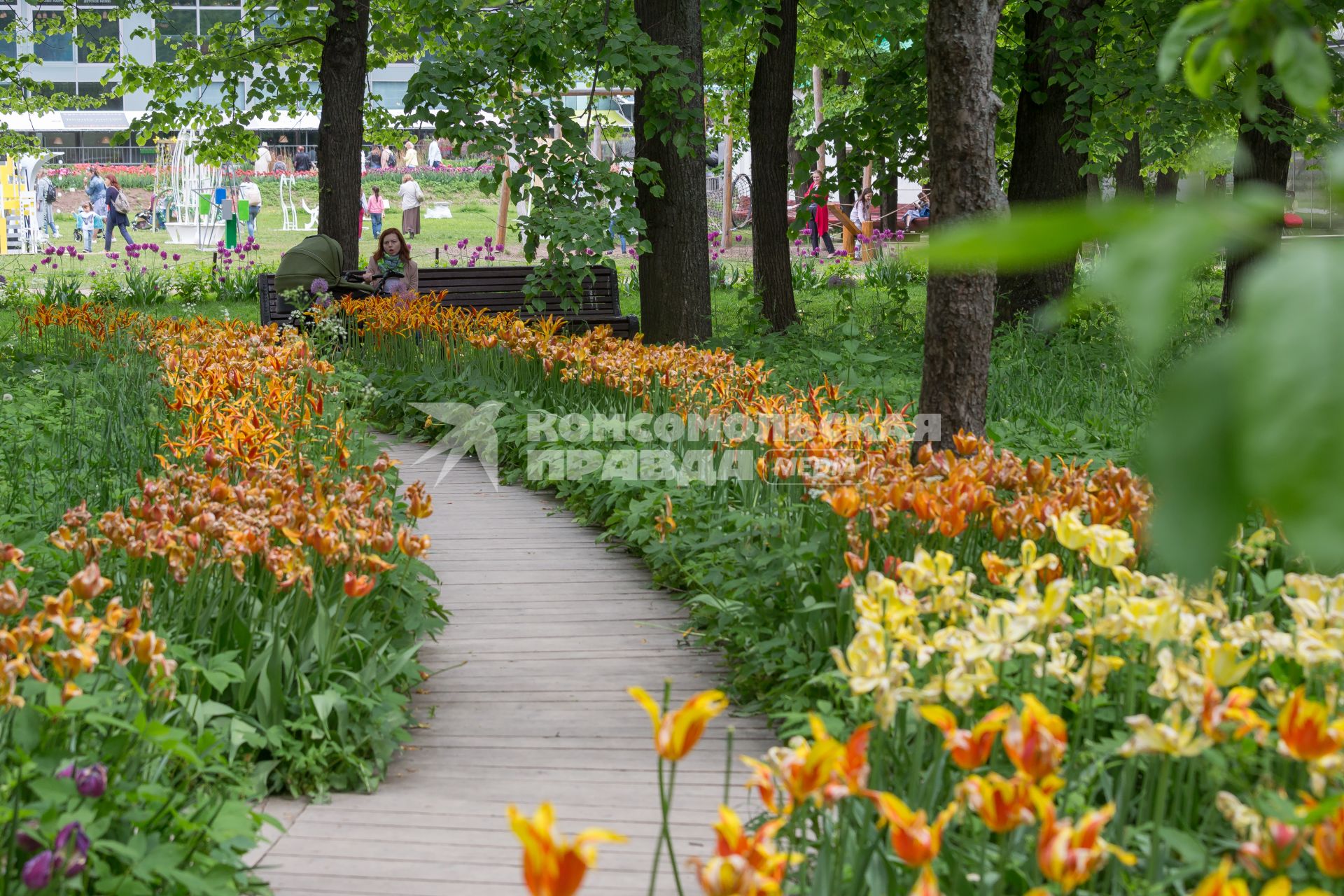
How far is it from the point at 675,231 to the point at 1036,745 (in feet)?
28.2

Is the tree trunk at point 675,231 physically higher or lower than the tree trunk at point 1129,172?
lower

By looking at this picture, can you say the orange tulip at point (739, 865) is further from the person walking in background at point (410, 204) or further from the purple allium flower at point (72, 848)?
the person walking in background at point (410, 204)

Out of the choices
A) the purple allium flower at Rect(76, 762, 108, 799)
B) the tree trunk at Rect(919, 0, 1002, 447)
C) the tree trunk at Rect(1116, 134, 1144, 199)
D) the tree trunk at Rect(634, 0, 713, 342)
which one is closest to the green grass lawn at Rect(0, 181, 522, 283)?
the tree trunk at Rect(1116, 134, 1144, 199)

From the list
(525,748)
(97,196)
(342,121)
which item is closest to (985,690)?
(525,748)

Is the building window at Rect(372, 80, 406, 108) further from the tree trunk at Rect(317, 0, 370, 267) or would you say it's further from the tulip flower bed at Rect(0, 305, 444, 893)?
the tulip flower bed at Rect(0, 305, 444, 893)

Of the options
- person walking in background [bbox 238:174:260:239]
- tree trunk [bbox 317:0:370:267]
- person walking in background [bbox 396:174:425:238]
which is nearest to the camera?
tree trunk [bbox 317:0:370:267]

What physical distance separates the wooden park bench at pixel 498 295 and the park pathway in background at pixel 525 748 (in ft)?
19.3

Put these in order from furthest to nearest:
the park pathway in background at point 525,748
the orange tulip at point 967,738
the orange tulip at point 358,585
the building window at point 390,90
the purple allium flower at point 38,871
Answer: the building window at point 390,90, the orange tulip at point 358,585, the park pathway in background at point 525,748, the purple allium flower at point 38,871, the orange tulip at point 967,738

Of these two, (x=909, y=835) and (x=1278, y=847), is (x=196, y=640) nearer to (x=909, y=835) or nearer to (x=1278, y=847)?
(x=909, y=835)

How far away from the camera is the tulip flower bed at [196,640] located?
2.27 meters

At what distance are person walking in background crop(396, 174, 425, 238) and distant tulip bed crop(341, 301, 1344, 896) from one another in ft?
73.0

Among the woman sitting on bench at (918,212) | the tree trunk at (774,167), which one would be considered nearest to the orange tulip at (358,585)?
the tree trunk at (774,167)

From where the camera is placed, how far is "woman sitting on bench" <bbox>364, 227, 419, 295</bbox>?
11.9 m

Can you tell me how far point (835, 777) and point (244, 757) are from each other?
1.79m
